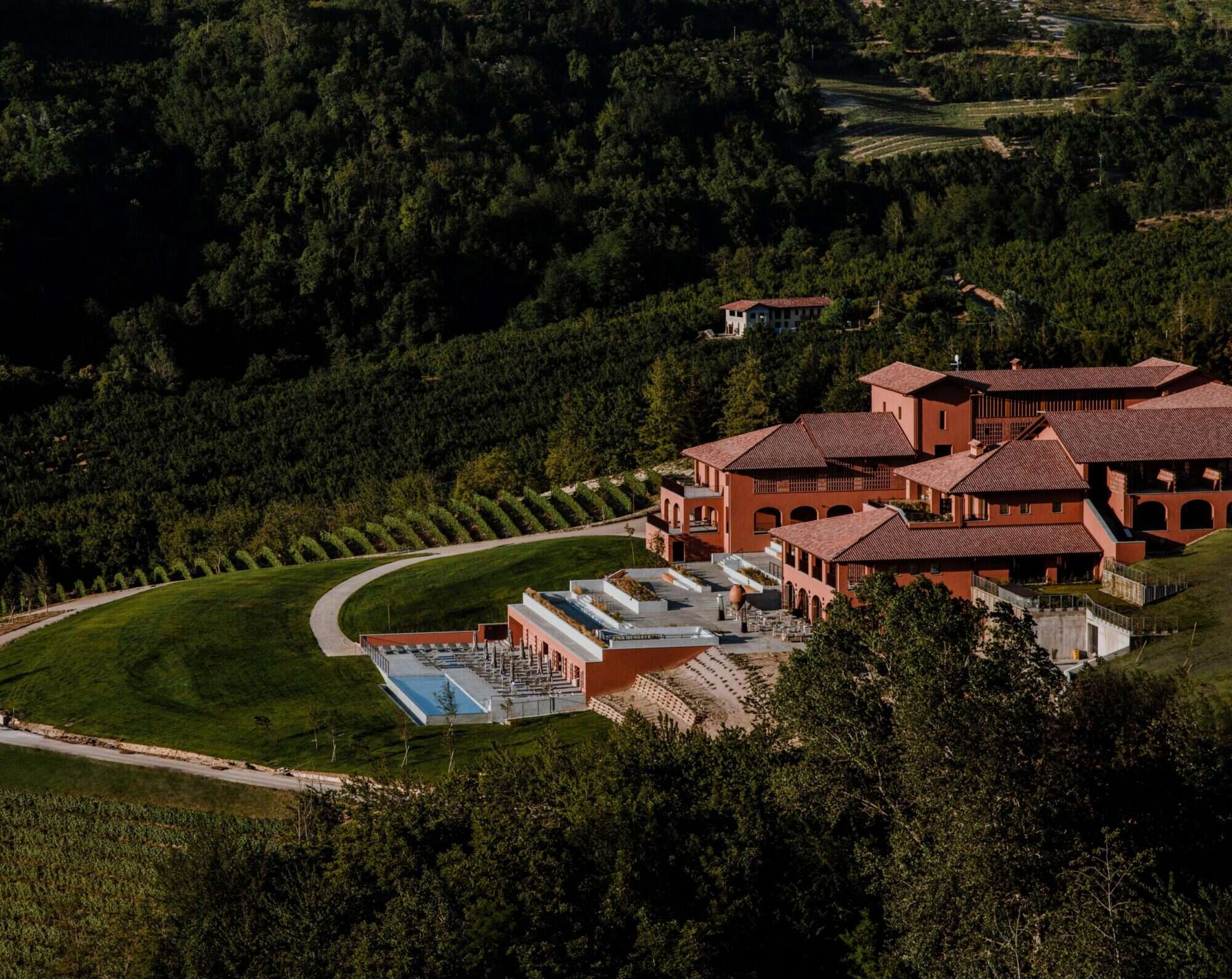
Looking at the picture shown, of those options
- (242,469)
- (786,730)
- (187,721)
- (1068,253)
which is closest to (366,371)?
(242,469)

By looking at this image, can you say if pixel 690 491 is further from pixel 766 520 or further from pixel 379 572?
pixel 379 572

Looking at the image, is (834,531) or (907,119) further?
(907,119)

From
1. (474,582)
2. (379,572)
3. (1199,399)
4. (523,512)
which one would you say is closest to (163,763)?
(474,582)

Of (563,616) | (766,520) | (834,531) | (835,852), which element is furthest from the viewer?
(766,520)

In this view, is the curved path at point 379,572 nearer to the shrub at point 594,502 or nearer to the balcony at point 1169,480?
the shrub at point 594,502

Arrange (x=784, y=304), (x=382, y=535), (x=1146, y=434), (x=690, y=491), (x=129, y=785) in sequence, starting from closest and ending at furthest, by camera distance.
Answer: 1. (x=129, y=785)
2. (x=1146, y=434)
3. (x=690, y=491)
4. (x=382, y=535)
5. (x=784, y=304)

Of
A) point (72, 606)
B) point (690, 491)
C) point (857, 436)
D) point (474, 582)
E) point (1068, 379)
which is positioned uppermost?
point (1068, 379)

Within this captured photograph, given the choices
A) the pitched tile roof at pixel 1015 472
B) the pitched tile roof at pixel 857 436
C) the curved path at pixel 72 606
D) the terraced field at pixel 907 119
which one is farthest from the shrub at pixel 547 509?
the terraced field at pixel 907 119

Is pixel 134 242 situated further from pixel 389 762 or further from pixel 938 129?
pixel 389 762
